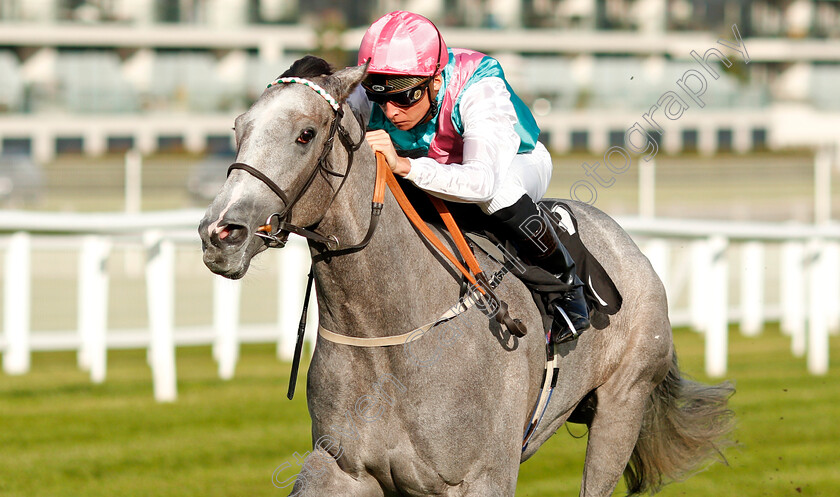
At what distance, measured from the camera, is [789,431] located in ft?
20.5

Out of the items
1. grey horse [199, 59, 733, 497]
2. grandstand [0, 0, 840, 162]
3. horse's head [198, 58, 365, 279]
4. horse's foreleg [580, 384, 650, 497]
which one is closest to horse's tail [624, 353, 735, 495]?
horse's foreleg [580, 384, 650, 497]

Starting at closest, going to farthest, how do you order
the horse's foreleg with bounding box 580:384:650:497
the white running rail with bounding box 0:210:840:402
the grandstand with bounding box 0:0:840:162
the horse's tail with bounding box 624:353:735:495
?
the horse's foreleg with bounding box 580:384:650:497 → the horse's tail with bounding box 624:353:735:495 → the white running rail with bounding box 0:210:840:402 → the grandstand with bounding box 0:0:840:162

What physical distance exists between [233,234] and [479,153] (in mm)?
805

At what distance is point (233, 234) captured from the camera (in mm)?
2455

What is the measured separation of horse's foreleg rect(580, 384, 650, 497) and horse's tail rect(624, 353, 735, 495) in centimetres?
31

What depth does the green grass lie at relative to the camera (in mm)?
4980

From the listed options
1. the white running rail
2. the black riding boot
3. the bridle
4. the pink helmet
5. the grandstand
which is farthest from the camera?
the grandstand

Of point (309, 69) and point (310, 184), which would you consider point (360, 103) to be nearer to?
point (309, 69)

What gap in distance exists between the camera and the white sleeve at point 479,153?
289 centimetres

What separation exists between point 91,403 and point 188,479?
2.03m

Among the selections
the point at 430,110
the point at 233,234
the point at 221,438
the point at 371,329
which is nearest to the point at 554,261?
the point at 430,110

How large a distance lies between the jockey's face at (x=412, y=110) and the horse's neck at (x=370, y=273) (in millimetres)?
310

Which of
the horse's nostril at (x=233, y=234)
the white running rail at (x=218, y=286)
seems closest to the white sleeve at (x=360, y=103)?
the horse's nostril at (x=233, y=234)

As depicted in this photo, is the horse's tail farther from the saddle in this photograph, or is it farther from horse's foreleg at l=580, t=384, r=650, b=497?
the saddle
